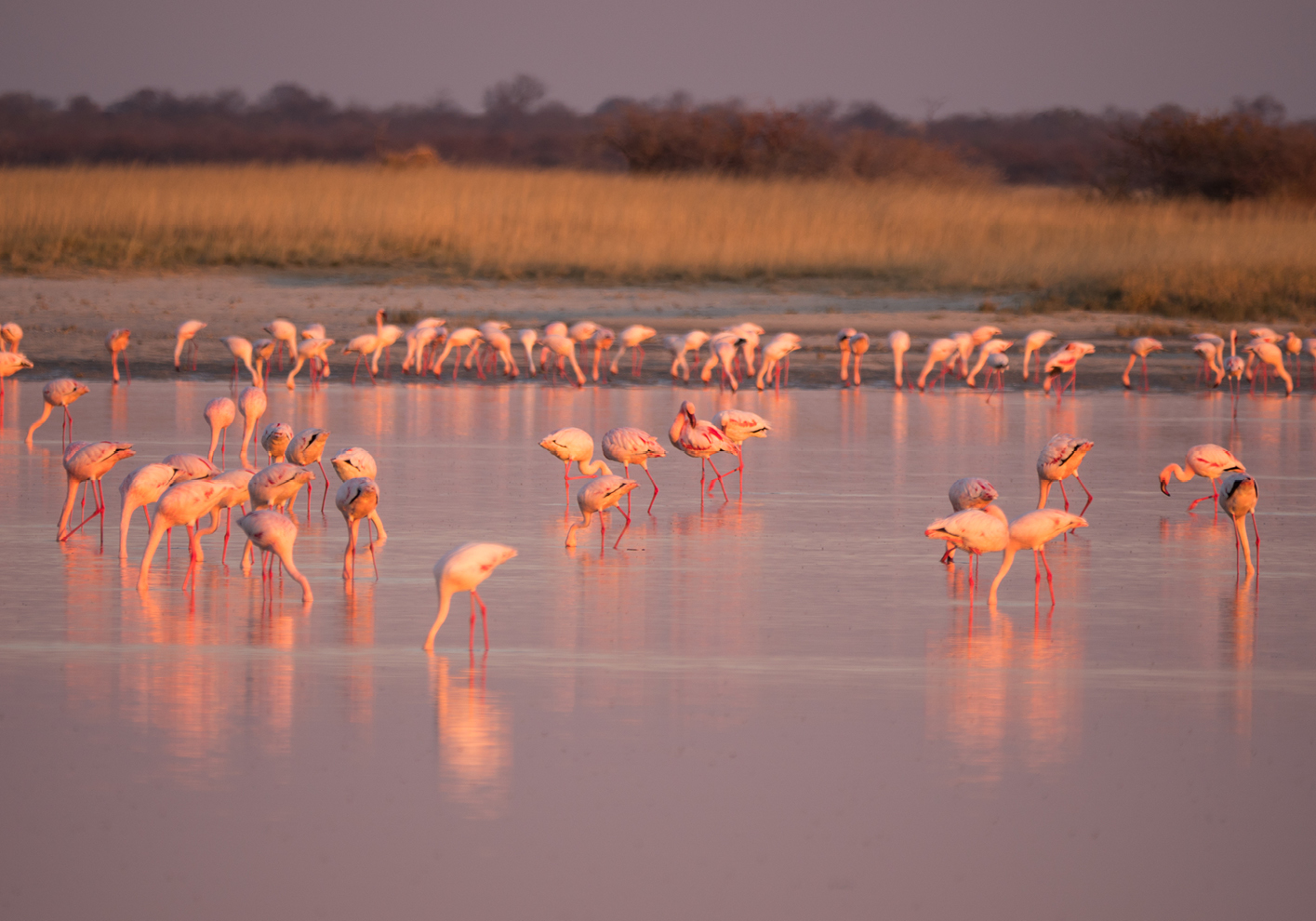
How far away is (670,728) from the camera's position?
5320 millimetres

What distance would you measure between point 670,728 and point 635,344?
16.6 metres

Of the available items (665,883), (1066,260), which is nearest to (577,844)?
(665,883)

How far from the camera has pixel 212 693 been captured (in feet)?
18.7

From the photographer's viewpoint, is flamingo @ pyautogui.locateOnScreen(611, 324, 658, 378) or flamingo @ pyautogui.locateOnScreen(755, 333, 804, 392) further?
flamingo @ pyautogui.locateOnScreen(611, 324, 658, 378)

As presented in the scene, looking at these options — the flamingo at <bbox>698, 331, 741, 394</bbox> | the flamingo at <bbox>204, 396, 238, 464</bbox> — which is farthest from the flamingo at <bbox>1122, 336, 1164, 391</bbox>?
the flamingo at <bbox>204, 396, 238, 464</bbox>

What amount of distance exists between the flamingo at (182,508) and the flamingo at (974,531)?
3.15 metres

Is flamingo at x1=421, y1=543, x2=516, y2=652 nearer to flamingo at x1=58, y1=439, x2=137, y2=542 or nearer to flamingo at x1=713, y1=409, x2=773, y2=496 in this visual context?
flamingo at x1=58, y1=439, x2=137, y2=542

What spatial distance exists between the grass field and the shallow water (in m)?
19.0

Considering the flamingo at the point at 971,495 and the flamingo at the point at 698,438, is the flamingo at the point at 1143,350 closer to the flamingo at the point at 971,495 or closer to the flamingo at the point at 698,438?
the flamingo at the point at 698,438

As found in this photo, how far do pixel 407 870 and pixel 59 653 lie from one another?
268cm

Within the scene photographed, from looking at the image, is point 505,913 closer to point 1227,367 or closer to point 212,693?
point 212,693

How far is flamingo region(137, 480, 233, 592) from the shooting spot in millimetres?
7363

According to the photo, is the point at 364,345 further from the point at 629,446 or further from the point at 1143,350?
the point at 629,446

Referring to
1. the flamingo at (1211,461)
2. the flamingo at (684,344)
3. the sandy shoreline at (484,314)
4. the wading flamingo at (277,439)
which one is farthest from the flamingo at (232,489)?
the sandy shoreline at (484,314)
